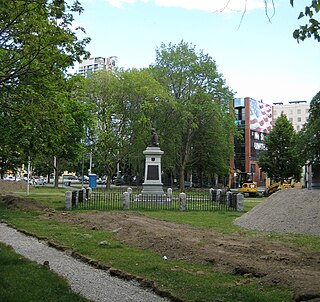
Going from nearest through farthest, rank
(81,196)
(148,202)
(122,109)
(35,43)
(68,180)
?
(35,43) → (148,202) → (81,196) → (122,109) → (68,180)

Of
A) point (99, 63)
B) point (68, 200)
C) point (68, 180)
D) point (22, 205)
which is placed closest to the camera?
point (22, 205)

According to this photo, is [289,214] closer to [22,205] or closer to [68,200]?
[68,200]

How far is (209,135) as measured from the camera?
56.5 meters

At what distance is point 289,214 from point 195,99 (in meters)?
37.5

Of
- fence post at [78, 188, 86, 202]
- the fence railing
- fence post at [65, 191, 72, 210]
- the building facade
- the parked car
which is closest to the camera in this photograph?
fence post at [65, 191, 72, 210]

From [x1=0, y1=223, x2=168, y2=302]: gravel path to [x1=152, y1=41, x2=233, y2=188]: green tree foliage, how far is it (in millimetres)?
41178

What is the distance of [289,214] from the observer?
1795 centimetres

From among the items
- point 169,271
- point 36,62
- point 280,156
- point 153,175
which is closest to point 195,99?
point 280,156

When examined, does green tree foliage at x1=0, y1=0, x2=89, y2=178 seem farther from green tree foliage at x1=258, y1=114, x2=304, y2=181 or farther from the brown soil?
green tree foliage at x1=258, y1=114, x2=304, y2=181

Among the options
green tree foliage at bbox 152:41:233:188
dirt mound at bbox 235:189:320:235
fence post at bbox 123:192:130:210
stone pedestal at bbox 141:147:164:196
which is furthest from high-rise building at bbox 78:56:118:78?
dirt mound at bbox 235:189:320:235

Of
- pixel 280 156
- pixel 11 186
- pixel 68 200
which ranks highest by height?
pixel 280 156

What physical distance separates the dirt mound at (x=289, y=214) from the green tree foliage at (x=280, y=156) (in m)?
44.8

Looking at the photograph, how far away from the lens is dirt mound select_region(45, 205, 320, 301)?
8.37 meters

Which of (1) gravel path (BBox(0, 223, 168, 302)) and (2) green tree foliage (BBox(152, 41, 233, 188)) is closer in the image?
(1) gravel path (BBox(0, 223, 168, 302))
